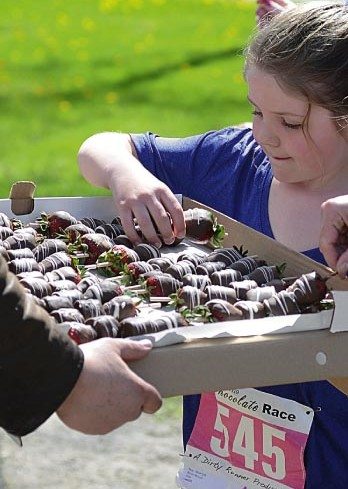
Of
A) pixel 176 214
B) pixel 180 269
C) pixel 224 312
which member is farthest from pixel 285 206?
pixel 224 312

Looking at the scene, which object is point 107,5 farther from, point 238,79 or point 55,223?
point 55,223

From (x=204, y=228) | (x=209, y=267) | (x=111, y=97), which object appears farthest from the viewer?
(x=111, y=97)

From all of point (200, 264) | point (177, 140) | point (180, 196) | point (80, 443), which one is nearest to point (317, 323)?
point (200, 264)

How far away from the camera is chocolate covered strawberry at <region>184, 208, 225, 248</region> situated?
2752 mm

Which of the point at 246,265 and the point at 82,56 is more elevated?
the point at 246,265

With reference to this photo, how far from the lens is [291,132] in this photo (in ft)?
8.79

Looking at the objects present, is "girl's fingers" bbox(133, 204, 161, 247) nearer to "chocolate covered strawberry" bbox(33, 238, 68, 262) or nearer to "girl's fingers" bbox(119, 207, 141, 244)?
"girl's fingers" bbox(119, 207, 141, 244)

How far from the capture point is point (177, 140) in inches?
128

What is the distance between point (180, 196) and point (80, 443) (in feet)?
5.58

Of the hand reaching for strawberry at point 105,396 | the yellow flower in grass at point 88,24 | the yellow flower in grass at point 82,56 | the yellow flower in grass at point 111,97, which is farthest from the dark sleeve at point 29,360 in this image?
the yellow flower in grass at point 88,24

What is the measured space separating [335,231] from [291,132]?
0.43m

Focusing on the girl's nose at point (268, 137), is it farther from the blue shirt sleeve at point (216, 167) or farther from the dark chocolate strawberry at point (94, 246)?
the dark chocolate strawberry at point (94, 246)

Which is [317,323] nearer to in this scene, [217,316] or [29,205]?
[217,316]

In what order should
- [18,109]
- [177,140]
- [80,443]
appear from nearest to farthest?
[177,140] < [80,443] < [18,109]
